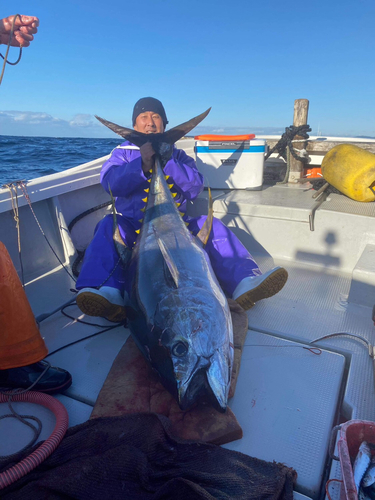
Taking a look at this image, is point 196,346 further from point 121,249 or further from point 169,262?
point 121,249

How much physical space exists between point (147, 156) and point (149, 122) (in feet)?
2.56

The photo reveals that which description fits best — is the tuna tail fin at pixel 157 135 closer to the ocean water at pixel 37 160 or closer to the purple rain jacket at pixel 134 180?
the purple rain jacket at pixel 134 180

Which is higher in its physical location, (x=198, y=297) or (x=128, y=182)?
(x=128, y=182)

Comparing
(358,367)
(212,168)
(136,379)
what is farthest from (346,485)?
(212,168)

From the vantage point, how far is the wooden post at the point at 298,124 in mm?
4441

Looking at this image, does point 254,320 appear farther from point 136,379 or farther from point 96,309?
point 96,309

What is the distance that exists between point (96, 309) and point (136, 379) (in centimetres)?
53

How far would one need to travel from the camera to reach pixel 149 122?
3109 millimetres

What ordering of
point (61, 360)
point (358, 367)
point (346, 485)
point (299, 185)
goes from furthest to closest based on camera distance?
1. point (299, 185)
2. point (61, 360)
3. point (358, 367)
4. point (346, 485)

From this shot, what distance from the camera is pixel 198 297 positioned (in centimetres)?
161

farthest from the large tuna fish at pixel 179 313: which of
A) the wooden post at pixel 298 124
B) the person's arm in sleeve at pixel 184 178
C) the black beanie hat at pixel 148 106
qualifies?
the wooden post at pixel 298 124

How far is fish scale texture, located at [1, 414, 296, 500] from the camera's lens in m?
1.10

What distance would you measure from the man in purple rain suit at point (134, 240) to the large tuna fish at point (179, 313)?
0.21m

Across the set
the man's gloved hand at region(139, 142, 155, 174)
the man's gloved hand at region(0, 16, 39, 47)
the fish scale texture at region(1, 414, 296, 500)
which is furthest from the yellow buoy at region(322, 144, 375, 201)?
the man's gloved hand at region(0, 16, 39, 47)
